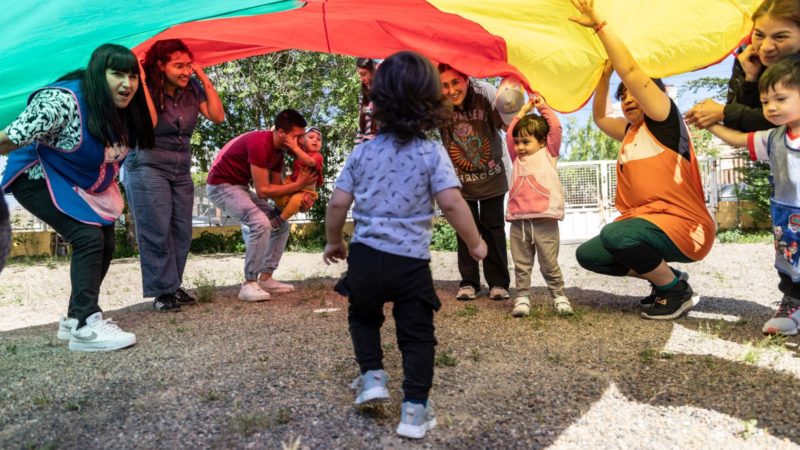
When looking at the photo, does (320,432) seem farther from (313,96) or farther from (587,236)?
(587,236)

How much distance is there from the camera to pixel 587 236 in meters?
14.0

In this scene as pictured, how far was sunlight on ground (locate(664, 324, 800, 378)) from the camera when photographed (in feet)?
9.21

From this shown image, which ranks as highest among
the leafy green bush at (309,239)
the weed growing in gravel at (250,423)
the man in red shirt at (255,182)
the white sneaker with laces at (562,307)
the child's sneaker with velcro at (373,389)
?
the man in red shirt at (255,182)

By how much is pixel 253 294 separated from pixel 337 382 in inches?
91.6

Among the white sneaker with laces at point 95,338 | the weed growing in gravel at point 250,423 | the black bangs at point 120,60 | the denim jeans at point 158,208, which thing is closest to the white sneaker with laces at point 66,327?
the white sneaker with laces at point 95,338

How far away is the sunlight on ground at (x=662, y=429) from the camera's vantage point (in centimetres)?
202

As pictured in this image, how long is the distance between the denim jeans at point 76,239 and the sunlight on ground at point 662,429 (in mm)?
2528

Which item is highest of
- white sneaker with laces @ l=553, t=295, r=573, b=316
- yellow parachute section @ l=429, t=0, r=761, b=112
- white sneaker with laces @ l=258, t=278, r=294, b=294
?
yellow parachute section @ l=429, t=0, r=761, b=112

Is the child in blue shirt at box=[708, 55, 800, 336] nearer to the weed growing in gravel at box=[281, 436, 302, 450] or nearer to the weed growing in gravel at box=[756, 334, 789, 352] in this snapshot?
the weed growing in gravel at box=[756, 334, 789, 352]

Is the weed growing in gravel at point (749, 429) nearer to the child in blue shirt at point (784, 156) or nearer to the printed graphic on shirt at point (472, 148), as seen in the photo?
the child in blue shirt at point (784, 156)

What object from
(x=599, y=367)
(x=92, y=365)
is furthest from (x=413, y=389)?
(x=92, y=365)

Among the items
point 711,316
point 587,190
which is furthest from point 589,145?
point 711,316

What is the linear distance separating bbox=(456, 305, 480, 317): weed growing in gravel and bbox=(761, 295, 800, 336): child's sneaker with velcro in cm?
164

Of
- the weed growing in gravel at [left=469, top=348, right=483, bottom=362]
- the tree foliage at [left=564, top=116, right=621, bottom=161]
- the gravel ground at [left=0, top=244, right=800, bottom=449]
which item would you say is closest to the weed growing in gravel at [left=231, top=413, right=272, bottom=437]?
the gravel ground at [left=0, top=244, right=800, bottom=449]
